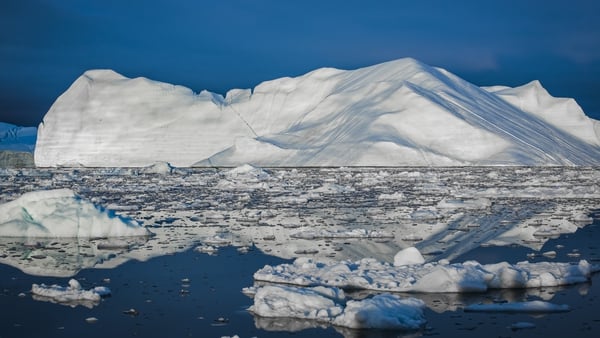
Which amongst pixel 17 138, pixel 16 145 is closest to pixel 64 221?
pixel 16 145

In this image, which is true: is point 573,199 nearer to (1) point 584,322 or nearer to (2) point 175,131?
(1) point 584,322

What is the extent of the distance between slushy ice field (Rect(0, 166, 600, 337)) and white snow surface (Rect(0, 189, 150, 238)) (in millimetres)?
530

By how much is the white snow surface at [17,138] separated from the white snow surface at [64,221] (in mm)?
83789

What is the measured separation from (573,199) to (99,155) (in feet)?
193

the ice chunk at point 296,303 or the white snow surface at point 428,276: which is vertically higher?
the white snow surface at point 428,276

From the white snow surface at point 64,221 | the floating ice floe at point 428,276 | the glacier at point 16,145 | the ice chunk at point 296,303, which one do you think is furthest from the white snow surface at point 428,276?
the glacier at point 16,145

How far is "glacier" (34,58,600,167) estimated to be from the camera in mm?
65875

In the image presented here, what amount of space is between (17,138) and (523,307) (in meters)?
103

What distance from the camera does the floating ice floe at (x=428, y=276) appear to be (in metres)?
8.67

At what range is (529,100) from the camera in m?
85.6

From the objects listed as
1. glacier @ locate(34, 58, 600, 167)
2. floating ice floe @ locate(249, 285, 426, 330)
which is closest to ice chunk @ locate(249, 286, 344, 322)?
floating ice floe @ locate(249, 285, 426, 330)

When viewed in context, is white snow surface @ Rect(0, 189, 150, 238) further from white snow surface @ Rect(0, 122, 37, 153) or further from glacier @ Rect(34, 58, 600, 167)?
white snow surface @ Rect(0, 122, 37, 153)

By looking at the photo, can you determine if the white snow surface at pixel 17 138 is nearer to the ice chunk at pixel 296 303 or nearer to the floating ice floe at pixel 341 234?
the floating ice floe at pixel 341 234

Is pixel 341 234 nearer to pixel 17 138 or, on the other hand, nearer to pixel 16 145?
pixel 16 145
